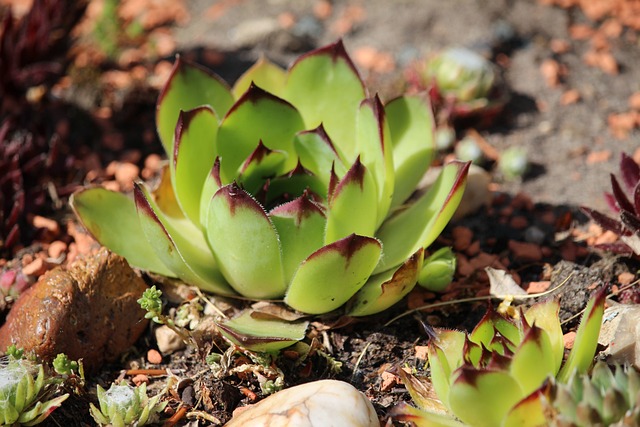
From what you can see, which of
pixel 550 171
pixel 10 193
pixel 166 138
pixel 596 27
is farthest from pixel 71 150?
pixel 596 27

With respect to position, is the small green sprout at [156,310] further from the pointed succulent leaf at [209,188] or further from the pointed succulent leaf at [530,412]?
the pointed succulent leaf at [530,412]

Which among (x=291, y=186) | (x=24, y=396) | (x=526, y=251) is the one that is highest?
(x=291, y=186)

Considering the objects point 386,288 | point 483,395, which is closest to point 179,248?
point 386,288

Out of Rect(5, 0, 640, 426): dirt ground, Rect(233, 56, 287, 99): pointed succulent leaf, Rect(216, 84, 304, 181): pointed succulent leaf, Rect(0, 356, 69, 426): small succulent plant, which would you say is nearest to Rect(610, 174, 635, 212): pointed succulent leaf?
Rect(5, 0, 640, 426): dirt ground

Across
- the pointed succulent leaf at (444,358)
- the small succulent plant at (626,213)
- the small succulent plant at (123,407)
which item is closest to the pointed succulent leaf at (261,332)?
the small succulent plant at (123,407)

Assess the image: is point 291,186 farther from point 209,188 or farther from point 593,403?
point 593,403

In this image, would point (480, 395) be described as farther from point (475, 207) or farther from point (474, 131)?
point (474, 131)
